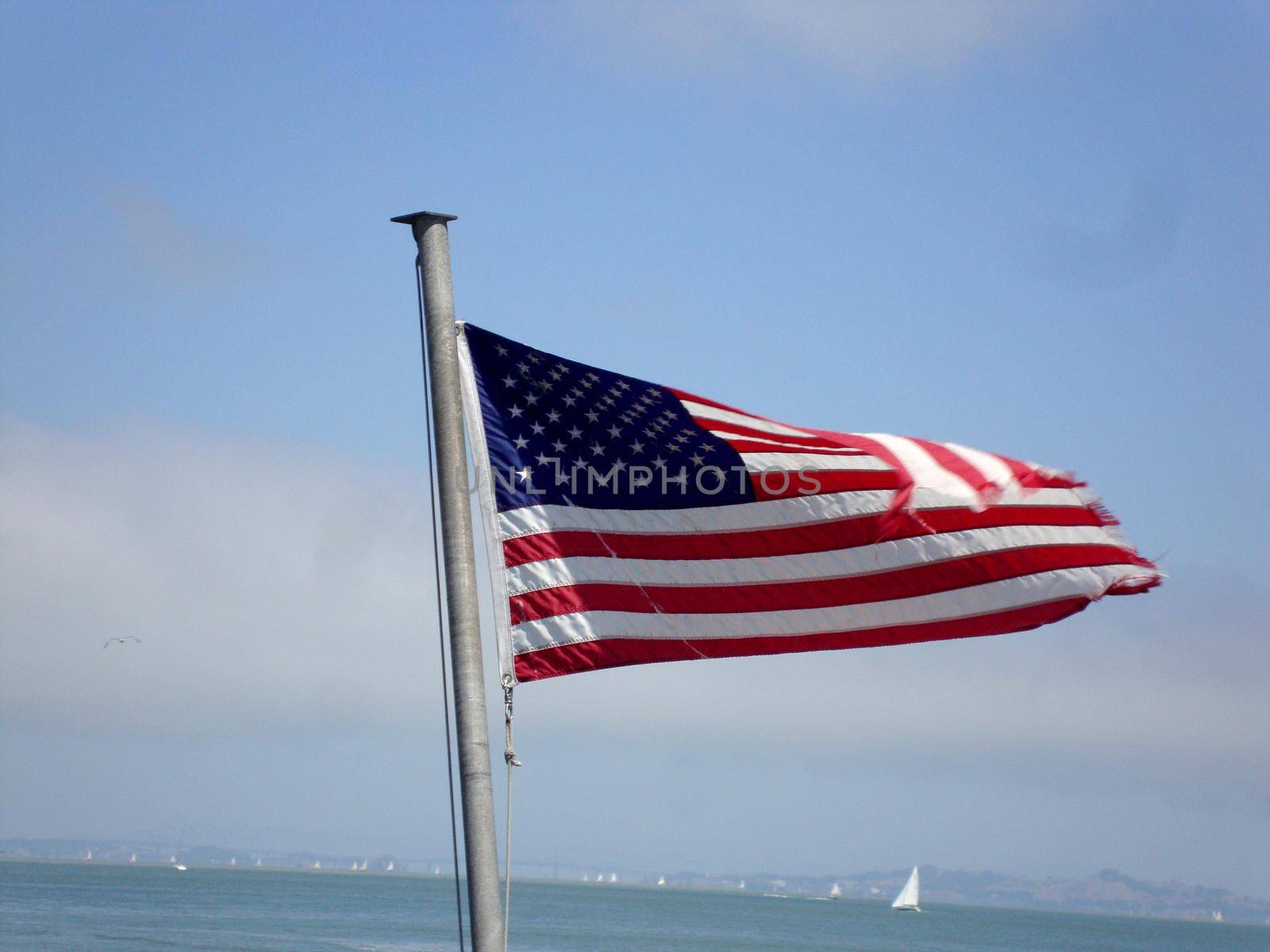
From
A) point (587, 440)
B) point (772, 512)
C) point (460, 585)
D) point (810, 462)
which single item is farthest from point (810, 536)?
point (460, 585)

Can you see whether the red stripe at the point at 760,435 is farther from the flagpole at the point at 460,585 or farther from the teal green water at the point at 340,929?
the teal green water at the point at 340,929

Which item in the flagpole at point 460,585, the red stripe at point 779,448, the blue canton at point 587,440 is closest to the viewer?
the flagpole at point 460,585

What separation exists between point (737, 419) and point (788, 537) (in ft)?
2.62

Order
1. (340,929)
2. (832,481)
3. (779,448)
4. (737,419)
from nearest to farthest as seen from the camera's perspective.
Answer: (832,481) < (779,448) < (737,419) < (340,929)

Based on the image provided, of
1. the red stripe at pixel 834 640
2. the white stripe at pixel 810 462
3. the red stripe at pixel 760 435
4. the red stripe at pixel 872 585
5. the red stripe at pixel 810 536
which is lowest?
the red stripe at pixel 834 640

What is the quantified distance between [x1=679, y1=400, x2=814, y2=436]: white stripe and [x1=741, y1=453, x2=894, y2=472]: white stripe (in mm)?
198

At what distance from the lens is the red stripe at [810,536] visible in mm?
9031

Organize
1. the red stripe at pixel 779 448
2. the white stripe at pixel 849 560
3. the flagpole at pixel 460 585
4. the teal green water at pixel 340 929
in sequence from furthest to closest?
the teal green water at pixel 340 929 → the red stripe at pixel 779 448 → the white stripe at pixel 849 560 → the flagpole at pixel 460 585

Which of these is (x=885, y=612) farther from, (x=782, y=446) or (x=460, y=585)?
(x=460, y=585)

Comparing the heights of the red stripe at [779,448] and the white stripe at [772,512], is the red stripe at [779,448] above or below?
above

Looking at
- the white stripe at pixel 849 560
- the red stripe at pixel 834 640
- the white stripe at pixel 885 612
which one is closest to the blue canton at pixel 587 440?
the white stripe at pixel 849 560

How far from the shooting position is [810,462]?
9.13m

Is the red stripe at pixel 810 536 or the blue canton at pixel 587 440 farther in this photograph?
the red stripe at pixel 810 536

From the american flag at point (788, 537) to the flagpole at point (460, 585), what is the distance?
128 centimetres
